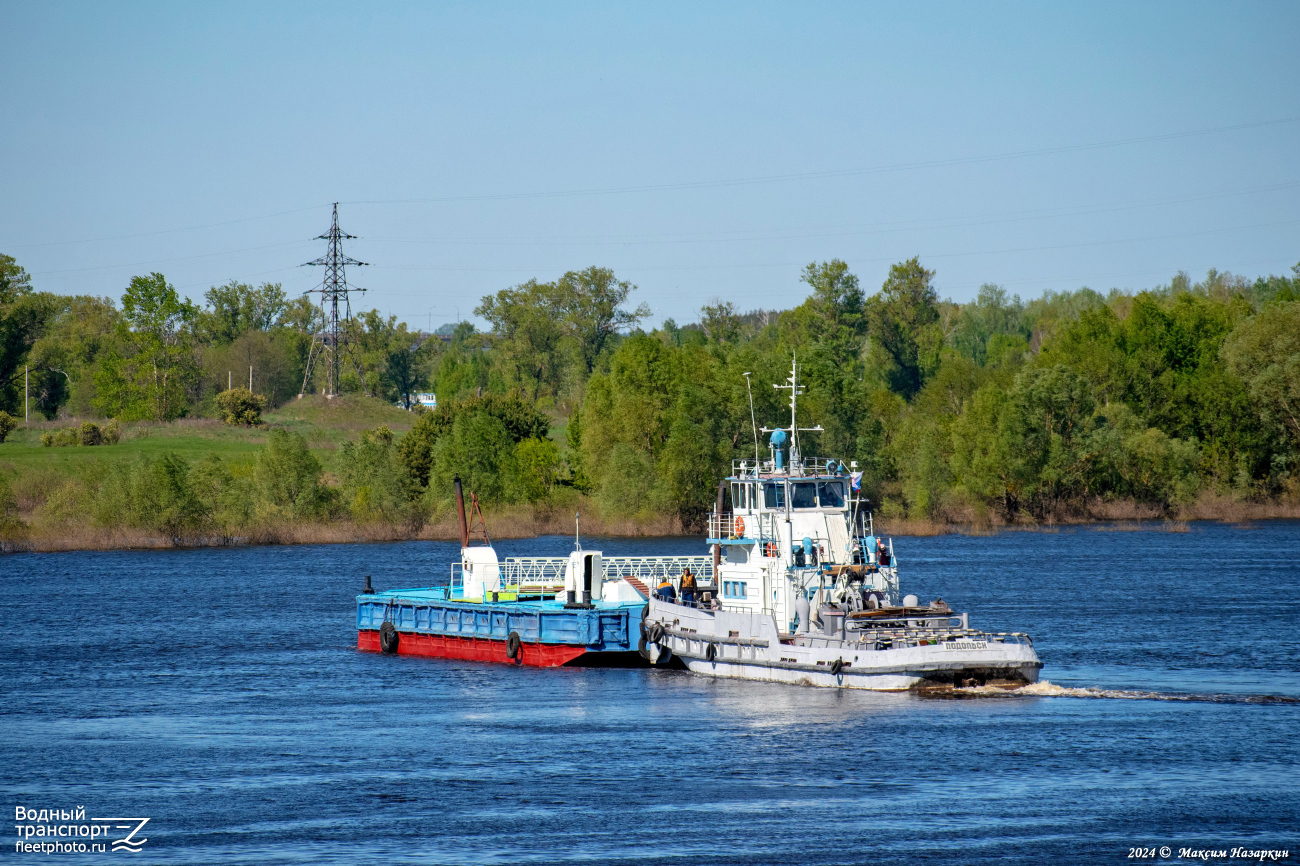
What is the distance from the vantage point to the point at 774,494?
43.3 metres

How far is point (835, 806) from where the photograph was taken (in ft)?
93.6

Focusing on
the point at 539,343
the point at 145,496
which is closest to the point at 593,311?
the point at 539,343

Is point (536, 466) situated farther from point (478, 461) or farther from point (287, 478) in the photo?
point (287, 478)

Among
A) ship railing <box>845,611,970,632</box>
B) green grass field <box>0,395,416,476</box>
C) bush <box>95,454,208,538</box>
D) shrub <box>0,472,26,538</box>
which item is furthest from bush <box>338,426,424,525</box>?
ship railing <box>845,611,970,632</box>

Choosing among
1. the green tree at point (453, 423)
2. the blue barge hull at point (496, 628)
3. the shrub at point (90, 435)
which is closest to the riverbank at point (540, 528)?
the green tree at point (453, 423)

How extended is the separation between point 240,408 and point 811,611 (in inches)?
4576

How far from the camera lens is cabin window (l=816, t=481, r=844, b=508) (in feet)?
142

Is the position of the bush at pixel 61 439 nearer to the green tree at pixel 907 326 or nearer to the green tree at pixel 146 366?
the green tree at pixel 146 366

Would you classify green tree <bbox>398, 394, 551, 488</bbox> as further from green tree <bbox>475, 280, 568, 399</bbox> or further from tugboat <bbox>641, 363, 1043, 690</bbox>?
tugboat <bbox>641, 363, 1043, 690</bbox>

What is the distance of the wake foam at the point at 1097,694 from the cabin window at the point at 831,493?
775 centimetres

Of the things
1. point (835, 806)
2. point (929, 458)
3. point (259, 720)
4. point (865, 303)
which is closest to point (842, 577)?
point (835, 806)

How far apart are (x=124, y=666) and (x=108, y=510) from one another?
54126 mm

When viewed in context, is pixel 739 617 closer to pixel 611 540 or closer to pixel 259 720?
pixel 259 720

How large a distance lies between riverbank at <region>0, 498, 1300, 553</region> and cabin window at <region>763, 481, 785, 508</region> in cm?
6343
